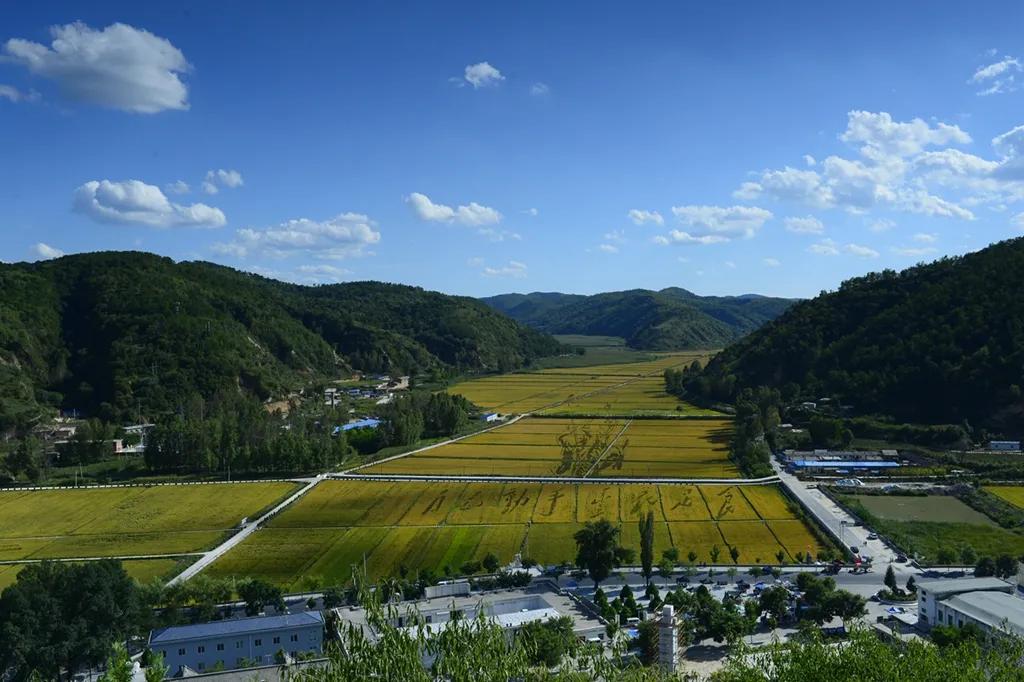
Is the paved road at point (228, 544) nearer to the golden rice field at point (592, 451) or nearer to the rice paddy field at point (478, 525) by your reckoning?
the rice paddy field at point (478, 525)

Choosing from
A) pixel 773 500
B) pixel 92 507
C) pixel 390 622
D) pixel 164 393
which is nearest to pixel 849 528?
pixel 773 500

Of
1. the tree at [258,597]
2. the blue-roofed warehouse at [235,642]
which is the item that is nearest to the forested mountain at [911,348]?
the tree at [258,597]

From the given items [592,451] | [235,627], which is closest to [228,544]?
[235,627]

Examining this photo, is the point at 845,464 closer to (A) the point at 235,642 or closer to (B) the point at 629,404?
(B) the point at 629,404

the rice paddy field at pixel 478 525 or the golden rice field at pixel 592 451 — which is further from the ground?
the golden rice field at pixel 592 451

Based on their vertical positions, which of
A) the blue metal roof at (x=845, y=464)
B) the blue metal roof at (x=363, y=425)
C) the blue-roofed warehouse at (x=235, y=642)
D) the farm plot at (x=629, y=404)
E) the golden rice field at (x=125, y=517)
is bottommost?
the blue-roofed warehouse at (x=235, y=642)

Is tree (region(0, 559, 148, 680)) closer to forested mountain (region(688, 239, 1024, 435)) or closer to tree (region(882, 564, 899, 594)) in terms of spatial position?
tree (region(882, 564, 899, 594))
